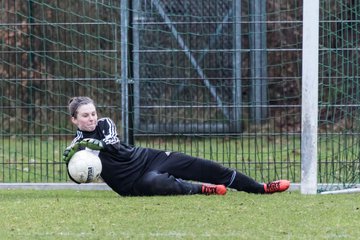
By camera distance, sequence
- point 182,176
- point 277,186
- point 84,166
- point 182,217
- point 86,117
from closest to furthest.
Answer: point 182,217 < point 84,166 < point 86,117 < point 277,186 < point 182,176

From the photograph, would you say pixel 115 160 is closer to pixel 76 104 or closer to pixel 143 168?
pixel 143 168

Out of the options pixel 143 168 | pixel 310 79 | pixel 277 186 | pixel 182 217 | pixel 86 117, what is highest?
pixel 310 79

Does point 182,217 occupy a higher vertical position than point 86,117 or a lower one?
lower

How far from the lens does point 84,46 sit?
1166 centimetres

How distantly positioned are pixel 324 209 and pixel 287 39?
5.39 m

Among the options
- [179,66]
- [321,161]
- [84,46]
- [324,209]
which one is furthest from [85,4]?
[324,209]

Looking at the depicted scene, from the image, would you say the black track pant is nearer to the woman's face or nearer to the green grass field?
the green grass field

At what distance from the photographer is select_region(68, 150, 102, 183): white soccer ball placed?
28.9ft

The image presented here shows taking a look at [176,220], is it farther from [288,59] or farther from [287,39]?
[287,39]

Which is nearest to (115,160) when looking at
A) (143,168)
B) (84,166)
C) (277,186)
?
(143,168)

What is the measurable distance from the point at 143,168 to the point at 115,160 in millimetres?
270

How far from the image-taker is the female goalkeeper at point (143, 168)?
9.10 meters

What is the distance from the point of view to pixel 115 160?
30.1ft

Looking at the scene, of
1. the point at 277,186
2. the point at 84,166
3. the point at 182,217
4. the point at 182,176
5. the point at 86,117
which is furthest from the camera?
the point at 182,176
